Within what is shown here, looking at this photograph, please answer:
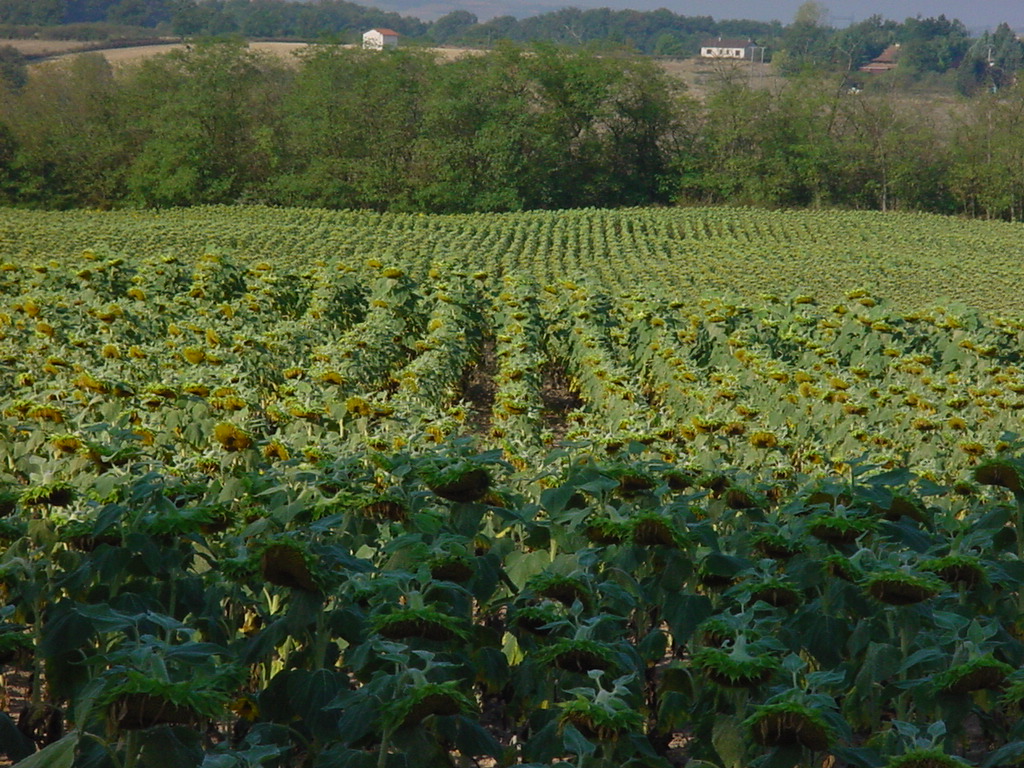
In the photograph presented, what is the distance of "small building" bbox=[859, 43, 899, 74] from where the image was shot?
128 meters

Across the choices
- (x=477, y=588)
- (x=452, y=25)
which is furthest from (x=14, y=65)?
(x=452, y=25)

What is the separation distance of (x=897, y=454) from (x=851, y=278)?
14.8 metres

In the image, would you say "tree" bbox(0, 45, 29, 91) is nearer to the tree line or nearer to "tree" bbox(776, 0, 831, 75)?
the tree line

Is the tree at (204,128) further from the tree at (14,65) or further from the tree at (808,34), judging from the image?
the tree at (808,34)

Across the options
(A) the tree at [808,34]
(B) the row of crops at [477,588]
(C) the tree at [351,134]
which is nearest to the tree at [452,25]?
(A) the tree at [808,34]

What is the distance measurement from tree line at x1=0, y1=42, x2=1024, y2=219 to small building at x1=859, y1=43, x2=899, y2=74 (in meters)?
81.8

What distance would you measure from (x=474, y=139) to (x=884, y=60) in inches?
4172

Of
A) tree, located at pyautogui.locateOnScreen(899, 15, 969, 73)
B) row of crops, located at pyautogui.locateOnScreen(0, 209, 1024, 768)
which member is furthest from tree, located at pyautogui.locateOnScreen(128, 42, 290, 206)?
tree, located at pyautogui.locateOnScreen(899, 15, 969, 73)

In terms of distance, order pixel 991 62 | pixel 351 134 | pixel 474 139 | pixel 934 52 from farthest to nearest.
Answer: pixel 934 52, pixel 991 62, pixel 351 134, pixel 474 139

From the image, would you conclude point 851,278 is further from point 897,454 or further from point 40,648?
point 40,648

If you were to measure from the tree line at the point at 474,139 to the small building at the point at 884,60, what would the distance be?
81831 mm

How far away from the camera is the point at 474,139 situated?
45219mm

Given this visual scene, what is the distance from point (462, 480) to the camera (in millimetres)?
3061

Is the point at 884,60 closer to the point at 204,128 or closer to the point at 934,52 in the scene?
the point at 934,52
